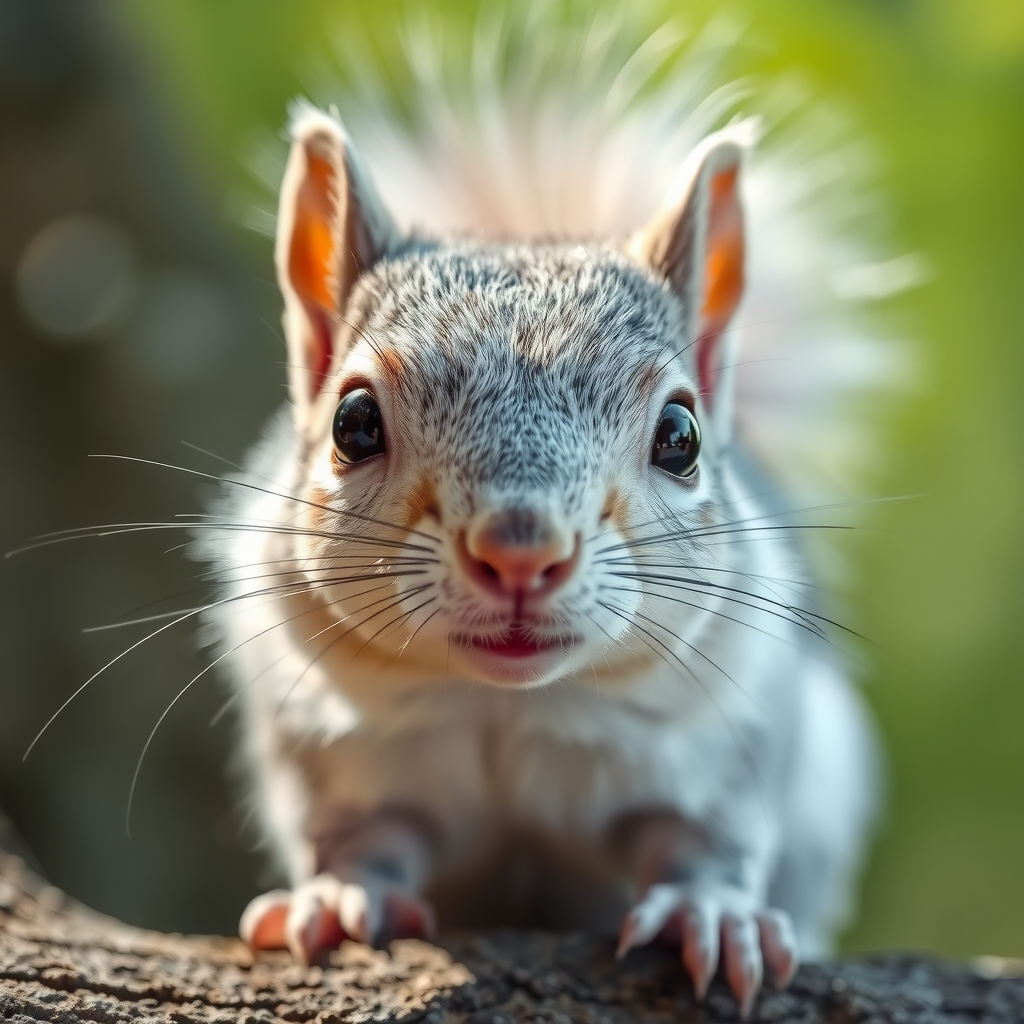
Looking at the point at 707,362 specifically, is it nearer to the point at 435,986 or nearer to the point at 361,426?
the point at 361,426

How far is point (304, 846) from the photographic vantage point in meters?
1.37

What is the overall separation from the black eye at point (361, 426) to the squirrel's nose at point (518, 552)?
0.67 feet

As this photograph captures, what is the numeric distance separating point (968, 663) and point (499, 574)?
6.73 feet

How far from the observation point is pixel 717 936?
114 cm

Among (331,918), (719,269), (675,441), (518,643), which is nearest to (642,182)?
(719,269)

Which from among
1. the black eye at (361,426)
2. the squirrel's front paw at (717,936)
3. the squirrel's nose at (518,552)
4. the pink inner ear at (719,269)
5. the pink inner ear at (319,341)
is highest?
the pink inner ear at (719,269)

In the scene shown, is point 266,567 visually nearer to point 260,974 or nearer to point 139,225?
point 260,974

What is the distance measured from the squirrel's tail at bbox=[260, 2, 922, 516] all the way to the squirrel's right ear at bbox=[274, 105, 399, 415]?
319mm

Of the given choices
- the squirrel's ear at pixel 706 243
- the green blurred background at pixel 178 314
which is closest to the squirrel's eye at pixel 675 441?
the squirrel's ear at pixel 706 243

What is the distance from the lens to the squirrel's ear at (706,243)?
47.0 inches

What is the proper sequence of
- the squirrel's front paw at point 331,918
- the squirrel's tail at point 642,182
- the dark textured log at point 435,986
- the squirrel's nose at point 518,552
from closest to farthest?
the squirrel's nose at point 518,552 → the dark textured log at point 435,986 → the squirrel's front paw at point 331,918 → the squirrel's tail at point 642,182

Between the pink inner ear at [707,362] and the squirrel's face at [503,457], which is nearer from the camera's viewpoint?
the squirrel's face at [503,457]

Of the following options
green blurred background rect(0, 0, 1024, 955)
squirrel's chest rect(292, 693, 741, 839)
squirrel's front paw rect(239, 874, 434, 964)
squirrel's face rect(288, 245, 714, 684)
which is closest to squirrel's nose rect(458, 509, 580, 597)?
squirrel's face rect(288, 245, 714, 684)

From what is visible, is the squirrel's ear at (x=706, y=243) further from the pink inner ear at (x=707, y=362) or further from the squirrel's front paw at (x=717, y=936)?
the squirrel's front paw at (x=717, y=936)
